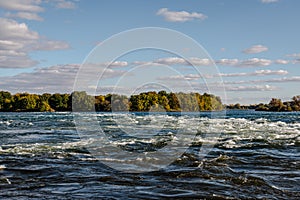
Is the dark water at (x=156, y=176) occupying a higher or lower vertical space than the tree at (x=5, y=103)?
lower

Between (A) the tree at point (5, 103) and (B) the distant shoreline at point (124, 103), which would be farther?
(A) the tree at point (5, 103)

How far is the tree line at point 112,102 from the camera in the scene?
92188 mm

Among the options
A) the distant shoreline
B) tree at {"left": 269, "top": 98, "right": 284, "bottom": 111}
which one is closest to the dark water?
the distant shoreline

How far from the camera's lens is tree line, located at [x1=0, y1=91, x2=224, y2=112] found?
92188 millimetres

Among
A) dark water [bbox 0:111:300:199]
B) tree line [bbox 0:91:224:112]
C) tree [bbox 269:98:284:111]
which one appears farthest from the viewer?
tree [bbox 269:98:284:111]

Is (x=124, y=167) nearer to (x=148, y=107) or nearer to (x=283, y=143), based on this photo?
(x=283, y=143)

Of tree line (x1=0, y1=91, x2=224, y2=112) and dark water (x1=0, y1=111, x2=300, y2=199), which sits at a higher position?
tree line (x1=0, y1=91, x2=224, y2=112)

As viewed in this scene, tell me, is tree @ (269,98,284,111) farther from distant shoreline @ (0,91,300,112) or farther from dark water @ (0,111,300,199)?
dark water @ (0,111,300,199)

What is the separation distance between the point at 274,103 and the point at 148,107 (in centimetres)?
4596

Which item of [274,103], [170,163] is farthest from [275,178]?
[274,103]

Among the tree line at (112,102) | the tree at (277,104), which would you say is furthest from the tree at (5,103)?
the tree at (277,104)

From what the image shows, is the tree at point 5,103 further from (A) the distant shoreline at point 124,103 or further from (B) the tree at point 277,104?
(B) the tree at point 277,104

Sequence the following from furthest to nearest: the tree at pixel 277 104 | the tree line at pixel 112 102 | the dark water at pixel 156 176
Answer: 1. the tree at pixel 277 104
2. the tree line at pixel 112 102
3. the dark water at pixel 156 176

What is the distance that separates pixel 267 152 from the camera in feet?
53.1
